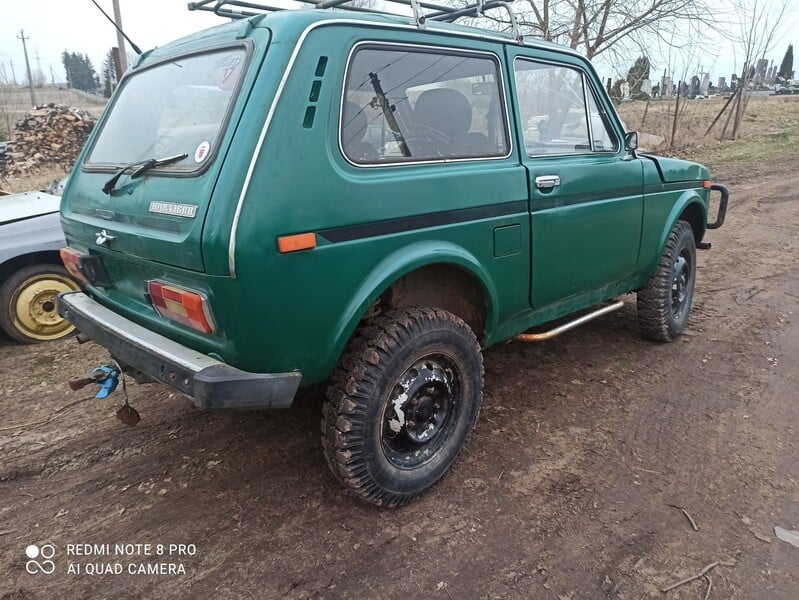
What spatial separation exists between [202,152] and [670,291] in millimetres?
3490

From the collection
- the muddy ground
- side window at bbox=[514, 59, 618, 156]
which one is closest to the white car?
the muddy ground

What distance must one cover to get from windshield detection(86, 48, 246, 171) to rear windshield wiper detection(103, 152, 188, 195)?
20 mm

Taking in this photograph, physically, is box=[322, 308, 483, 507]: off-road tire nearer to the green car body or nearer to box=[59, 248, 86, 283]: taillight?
the green car body

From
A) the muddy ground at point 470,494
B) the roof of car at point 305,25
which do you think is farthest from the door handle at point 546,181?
the muddy ground at point 470,494

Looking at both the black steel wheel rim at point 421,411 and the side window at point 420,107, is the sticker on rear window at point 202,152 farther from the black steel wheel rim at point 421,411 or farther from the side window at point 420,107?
the black steel wheel rim at point 421,411

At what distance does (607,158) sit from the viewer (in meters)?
3.59

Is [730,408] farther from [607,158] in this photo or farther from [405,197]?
[405,197]

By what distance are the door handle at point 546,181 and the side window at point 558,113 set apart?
0.16 metres

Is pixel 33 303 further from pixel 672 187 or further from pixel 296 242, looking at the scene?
pixel 672 187

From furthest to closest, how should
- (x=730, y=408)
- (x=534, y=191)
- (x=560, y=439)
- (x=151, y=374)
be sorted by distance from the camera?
(x=730, y=408) → (x=560, y=439) → (x=534, y=191) → (x=151, y=374)

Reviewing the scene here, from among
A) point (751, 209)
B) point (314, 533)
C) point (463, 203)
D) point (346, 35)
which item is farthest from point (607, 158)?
point (751, 209)

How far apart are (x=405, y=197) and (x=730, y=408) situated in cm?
249

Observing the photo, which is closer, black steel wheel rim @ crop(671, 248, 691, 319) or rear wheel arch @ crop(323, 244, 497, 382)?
rear wheel arch @ crop(323, 244, 497, 382)

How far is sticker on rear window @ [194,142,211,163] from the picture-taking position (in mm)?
2195
